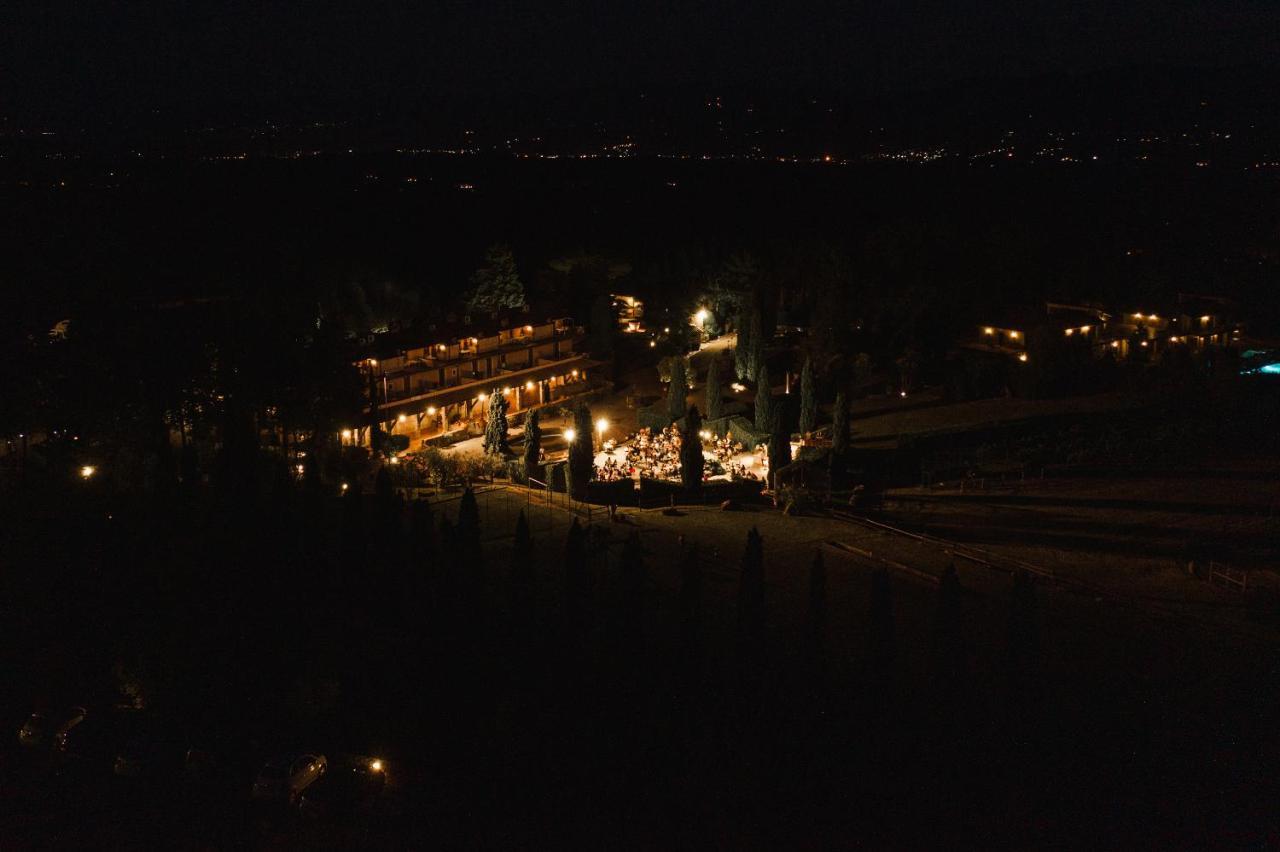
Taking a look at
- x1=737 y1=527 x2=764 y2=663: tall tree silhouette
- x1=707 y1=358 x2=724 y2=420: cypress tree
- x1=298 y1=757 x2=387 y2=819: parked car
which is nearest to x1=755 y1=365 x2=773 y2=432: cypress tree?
x1=707 y1=358 x2=724 y2=420: cypress tree

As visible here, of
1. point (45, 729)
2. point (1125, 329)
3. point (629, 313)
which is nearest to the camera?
point (45, 729)

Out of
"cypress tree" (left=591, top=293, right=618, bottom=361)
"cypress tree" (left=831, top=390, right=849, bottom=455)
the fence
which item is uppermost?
"cypress tree" (left=591, top=293, right=618, bottom=361)

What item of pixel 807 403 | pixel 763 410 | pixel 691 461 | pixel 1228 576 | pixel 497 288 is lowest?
pixel 1228 576

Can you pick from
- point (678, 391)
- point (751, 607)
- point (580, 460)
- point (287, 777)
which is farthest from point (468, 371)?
point (287, 777)

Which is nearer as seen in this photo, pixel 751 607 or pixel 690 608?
pixel 751 607

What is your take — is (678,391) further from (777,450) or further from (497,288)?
(497,288)

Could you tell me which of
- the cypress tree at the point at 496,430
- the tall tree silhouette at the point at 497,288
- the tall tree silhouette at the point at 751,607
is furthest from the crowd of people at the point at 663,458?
the tall tree silhouette at the point at 497,288

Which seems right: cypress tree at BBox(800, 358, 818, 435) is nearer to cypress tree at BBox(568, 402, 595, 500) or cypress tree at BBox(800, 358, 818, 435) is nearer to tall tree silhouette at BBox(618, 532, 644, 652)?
cypress tree at BBox(568, 402, 595, 500)
